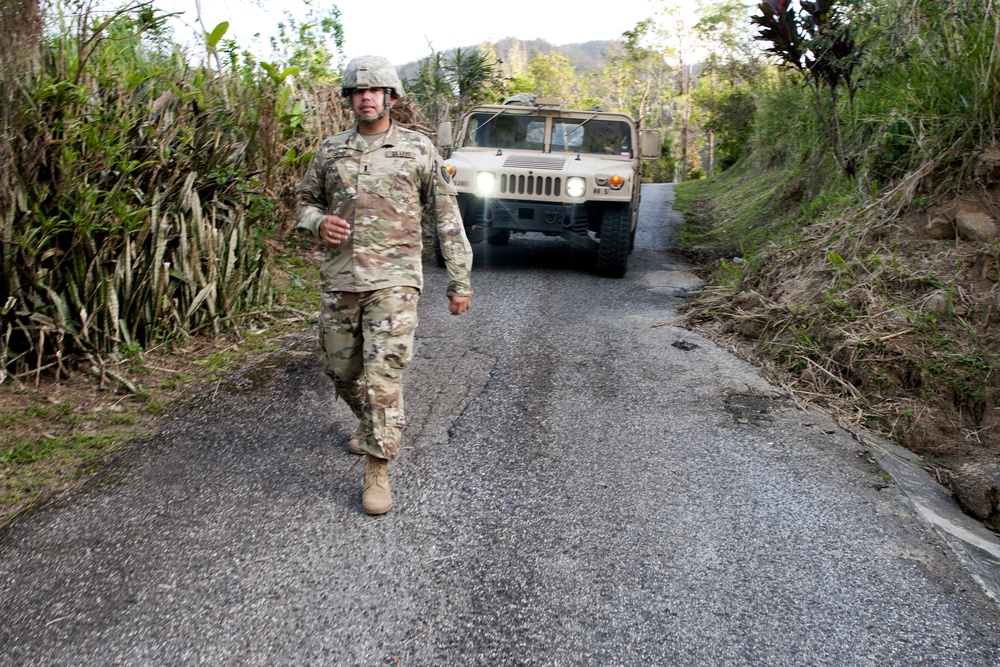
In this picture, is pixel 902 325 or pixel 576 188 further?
pixel 576 188

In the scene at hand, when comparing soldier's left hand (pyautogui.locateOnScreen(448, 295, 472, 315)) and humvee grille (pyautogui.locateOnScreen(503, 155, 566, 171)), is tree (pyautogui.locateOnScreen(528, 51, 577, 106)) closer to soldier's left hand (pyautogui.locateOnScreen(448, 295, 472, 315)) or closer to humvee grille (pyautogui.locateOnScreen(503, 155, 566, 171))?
humvee grille (pyautogui.locateOnScreen(503, 155, 566, 171))

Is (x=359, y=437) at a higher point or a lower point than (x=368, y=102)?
lower

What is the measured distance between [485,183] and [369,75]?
4.57 metres

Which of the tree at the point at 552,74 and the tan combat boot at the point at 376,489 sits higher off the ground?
the tree at the point at 552,74

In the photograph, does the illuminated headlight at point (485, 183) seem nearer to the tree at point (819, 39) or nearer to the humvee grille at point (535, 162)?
the humvee grille at point (535, 162)

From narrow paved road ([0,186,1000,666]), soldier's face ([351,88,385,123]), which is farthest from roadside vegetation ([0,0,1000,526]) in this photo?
soldier's face ([351,88,385,123])

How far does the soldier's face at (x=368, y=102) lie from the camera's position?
3045mm

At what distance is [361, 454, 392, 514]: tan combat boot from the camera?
10.2 feet

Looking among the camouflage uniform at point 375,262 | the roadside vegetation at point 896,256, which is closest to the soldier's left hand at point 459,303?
the camouflage uniform at point 375,262

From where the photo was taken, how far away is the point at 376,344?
3.08 m

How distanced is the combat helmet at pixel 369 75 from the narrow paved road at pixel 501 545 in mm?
1572

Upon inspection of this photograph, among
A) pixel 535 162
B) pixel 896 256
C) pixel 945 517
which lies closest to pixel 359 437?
pixel 945 517

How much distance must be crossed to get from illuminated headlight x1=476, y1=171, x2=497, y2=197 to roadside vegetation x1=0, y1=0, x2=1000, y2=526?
1.66 metres

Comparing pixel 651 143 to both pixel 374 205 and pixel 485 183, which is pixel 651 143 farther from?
pixel 374 205
